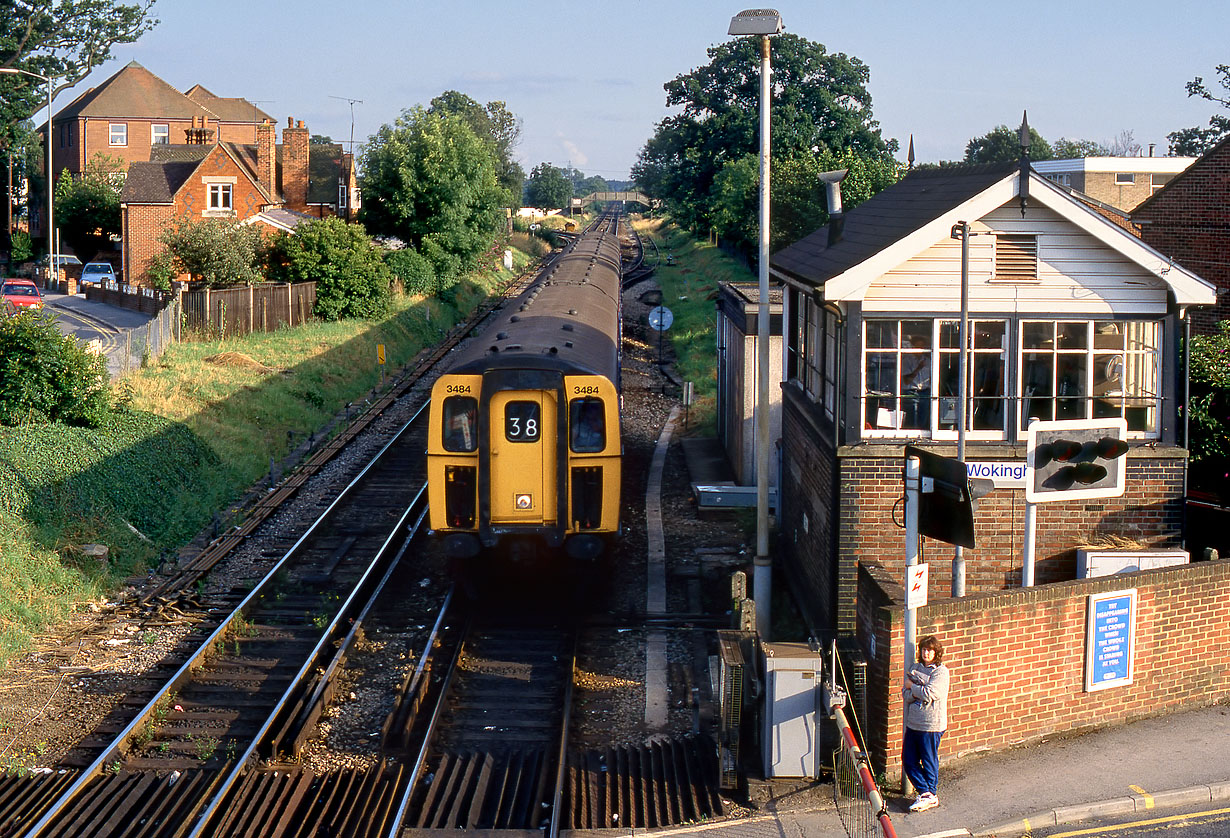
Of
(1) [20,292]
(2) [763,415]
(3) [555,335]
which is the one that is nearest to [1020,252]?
(2) [763,415]

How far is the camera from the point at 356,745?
1017cm

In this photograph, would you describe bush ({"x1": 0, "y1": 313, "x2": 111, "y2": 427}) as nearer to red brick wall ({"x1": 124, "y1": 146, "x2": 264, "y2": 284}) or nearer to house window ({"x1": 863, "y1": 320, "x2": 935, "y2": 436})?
house window ({"x1": 863, "y1": 320, "x2": 935, "y2": 436})

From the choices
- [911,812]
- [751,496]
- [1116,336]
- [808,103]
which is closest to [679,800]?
[911,812]

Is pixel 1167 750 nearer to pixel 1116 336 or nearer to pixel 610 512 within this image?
pixel 1116 336

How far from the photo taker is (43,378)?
17719 mm

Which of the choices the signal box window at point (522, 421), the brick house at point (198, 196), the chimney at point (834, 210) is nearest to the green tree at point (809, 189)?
the chimney at point (834, 210)

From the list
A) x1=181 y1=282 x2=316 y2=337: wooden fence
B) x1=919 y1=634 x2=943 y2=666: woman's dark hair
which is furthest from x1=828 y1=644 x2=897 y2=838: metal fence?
x1=181 y1=282 x2=316 y2=337: wooden fence

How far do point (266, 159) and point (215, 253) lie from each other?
745 inches

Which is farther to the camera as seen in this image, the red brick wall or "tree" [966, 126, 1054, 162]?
"tree" [966, 126, 1054, 162]

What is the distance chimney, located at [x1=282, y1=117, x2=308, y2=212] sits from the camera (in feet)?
176

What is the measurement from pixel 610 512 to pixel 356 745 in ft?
12.8

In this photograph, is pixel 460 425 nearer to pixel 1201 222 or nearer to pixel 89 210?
pixel 1201 222

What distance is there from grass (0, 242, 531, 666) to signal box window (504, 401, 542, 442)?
5.41m

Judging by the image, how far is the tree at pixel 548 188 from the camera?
428ft
